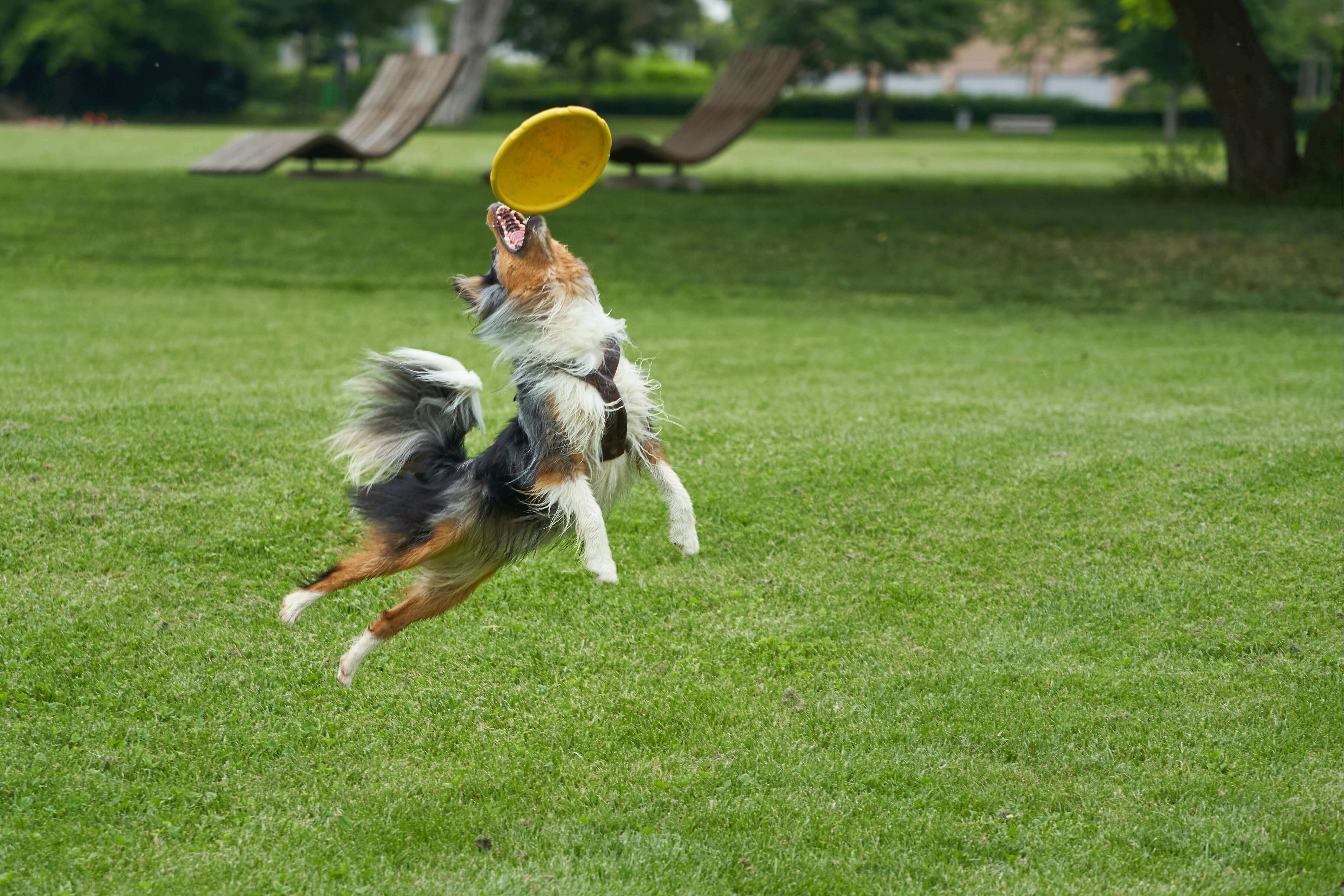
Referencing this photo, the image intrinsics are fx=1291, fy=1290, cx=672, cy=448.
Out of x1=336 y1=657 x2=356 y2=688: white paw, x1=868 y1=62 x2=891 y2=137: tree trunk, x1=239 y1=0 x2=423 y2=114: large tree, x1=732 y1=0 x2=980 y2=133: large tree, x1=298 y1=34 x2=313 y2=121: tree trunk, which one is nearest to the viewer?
x1=336 y1=657 x2=356 y2=688: white paw

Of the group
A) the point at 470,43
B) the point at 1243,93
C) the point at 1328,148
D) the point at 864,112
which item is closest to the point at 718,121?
the point at 1243,93

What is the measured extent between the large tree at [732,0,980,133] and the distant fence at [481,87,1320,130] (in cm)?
545

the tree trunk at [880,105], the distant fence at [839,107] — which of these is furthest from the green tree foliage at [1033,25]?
the tree trunk at [880,105]

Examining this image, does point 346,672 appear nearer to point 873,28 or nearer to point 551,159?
point 551,159

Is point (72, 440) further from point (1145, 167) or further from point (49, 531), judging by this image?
point (1145, 167)

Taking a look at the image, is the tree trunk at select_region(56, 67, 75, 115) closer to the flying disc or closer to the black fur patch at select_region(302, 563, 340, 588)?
the black fur patch at select_region(302, 563, 340, 588)

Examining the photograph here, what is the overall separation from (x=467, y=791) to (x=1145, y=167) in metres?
20.7

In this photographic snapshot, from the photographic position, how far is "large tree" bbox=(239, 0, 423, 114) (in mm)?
59500

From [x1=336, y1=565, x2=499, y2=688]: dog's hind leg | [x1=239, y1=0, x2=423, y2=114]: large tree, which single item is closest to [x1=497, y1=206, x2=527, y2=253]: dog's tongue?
[x1=336, y1=565, x2=499, y2=688]: dog's hind leg

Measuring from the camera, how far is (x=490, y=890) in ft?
14.2

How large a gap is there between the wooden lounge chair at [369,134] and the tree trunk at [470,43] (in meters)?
24.0

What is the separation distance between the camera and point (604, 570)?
3.87 meters

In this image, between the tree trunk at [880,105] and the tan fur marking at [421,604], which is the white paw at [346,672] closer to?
the tan fur marking at [421,604]

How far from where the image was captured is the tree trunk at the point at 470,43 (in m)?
49.3
